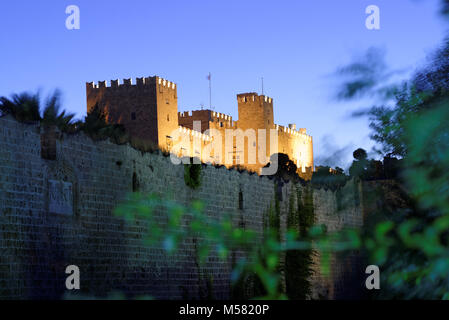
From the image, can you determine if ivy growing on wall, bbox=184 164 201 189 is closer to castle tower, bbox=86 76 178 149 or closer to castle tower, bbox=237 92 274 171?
castle tower, bbox=86 76 178 149

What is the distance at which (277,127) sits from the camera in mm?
57562

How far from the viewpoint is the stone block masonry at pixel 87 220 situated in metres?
9.17

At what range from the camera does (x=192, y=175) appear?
13336 mm

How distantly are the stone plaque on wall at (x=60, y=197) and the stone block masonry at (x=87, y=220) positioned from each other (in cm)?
1

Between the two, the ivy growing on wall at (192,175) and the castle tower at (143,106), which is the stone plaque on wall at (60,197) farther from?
the castle tower at (143,106)

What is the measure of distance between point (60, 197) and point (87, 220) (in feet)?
2.21

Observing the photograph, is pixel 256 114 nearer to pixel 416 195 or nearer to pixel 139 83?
pixel 139 83

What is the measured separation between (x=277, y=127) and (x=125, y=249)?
4672 centimetres

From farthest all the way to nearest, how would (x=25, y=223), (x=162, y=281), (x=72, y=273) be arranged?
1. (x=162, y=281)
2. (x=72, y=273)
3. (x=25, y=223)

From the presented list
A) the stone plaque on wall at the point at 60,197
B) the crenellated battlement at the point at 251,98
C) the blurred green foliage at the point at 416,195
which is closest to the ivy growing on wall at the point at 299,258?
the stone plaque on wall at the point at 60,197

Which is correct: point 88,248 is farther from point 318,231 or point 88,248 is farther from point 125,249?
point 318,231

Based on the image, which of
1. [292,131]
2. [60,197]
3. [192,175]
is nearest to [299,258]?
[192,175]

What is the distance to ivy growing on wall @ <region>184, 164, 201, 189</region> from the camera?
13.2m
